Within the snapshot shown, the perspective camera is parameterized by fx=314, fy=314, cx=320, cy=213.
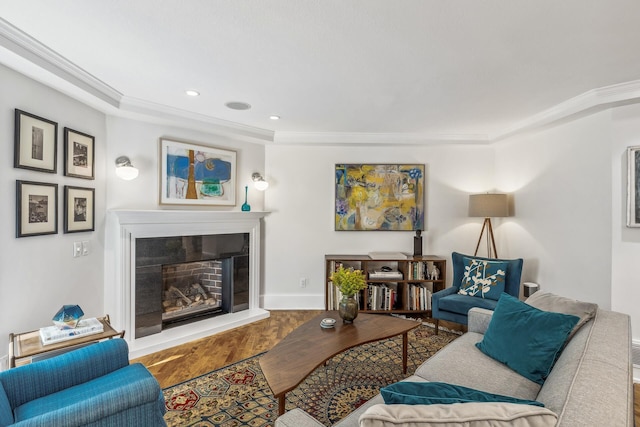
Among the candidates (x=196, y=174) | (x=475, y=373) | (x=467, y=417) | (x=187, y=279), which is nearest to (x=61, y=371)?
(x=467, y=417)

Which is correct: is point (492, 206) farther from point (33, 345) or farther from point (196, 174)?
point (33, 345)

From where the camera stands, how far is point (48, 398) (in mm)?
1573

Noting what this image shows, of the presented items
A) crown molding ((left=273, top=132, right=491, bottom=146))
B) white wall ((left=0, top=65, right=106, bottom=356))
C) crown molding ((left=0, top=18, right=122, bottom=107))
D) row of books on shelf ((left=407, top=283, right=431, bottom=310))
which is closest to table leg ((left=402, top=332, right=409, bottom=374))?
row of books on shelf ((left=407, top=283, right=431, bottom=310))

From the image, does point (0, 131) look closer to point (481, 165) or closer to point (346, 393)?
point (346, 393)

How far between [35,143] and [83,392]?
181 cm

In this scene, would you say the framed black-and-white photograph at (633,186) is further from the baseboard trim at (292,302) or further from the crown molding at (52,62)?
the crown molding at (52,62)

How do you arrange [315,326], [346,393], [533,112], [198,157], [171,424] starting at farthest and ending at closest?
[198,157] < [533,112] < [315,326] < [346,393] < [171,424]

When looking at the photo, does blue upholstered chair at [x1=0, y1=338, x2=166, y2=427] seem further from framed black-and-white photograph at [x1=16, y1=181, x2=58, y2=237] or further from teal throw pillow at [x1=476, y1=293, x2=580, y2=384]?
teal throw pillow at [x1=476, y1=293, x2=580, y2=384]

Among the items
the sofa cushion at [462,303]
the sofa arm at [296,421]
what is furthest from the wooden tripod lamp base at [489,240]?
the sofa arm at [296,421]

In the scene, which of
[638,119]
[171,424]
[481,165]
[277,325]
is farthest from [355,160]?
[171,424]

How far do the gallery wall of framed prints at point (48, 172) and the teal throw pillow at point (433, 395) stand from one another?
263cm

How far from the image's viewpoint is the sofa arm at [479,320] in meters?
2.27

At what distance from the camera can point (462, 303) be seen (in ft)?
10.3

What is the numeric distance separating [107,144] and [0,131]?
98 centimetres
